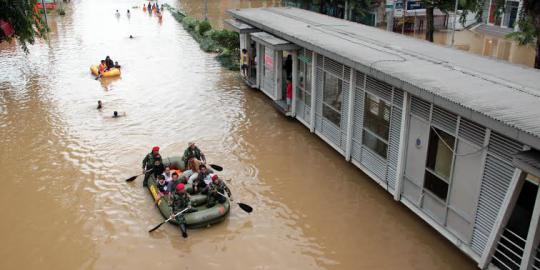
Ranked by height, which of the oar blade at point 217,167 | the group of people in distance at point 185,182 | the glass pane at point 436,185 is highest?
the glass pane at point 436,185

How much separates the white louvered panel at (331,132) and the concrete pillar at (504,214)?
7.52m

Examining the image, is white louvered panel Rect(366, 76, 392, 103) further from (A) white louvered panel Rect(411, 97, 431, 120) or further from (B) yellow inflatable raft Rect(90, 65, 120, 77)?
(B) yellow inflatable raft Rect(90, 65, 120, 77)

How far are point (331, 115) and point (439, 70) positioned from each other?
5.24 metres

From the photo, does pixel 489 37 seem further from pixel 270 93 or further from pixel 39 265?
pixel 39 265

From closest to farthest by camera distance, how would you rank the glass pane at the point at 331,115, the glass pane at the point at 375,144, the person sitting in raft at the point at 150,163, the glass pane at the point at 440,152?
the glass pane at the point at 440,152
the glass pane at the point at 375,144
the person sitting in raft at the point at 150,163
the glass pane at the point at 331,115

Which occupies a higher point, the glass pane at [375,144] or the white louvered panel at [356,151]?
the glass pane at [375,144]

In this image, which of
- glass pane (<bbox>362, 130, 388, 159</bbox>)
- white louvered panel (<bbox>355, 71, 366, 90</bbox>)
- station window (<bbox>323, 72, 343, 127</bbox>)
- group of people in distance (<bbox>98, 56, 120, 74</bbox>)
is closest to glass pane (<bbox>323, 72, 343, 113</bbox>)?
station window (<bbox>323, 72, 343, 127</bbox>)

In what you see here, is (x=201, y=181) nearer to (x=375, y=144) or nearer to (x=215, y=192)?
(x=215, y=192)

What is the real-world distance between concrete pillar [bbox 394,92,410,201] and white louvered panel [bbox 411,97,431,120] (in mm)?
166

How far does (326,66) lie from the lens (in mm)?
17281

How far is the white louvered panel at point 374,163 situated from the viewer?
14.3m

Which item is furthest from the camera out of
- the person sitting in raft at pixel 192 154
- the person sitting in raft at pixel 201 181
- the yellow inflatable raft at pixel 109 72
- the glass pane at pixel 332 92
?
the yellow inflatable raft at pixel 109 72

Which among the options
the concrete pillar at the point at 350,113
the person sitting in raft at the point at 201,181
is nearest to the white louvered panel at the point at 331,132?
the concrete pillar at the point at 350,113

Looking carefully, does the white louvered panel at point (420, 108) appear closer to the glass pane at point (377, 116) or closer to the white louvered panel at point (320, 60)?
the glass pane at point (377, 116)
